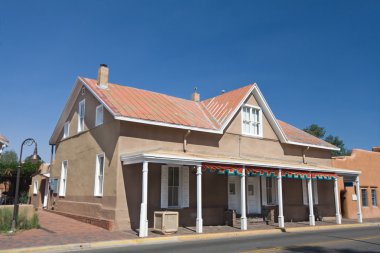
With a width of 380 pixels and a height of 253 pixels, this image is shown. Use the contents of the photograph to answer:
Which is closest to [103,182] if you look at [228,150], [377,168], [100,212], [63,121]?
[100,212]

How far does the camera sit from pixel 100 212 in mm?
15766

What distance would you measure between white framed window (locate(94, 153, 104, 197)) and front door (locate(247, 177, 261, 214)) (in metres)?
7.75

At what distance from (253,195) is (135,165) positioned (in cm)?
736

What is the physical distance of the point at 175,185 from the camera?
16531 millimetres

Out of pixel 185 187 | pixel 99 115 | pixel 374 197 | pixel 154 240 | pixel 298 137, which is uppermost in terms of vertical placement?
pixel 99 115

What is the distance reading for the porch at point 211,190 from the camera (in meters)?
14.8

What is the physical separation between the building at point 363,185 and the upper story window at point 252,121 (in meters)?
7.16

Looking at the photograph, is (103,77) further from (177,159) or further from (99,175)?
(177,159)

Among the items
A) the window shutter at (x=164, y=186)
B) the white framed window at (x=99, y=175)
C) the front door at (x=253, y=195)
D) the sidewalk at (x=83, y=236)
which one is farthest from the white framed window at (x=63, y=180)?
the front door at (x=253, y=195)

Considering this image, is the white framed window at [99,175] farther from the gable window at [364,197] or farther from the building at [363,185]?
the gable window at [364,197]

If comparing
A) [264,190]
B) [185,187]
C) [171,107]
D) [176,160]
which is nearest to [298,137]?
[264,190]

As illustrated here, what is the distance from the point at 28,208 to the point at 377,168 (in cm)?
2351

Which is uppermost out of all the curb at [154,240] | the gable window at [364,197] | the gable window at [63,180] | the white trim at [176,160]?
the white trim at [176,160]

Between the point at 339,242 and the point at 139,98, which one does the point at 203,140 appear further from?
the point at 339,242
